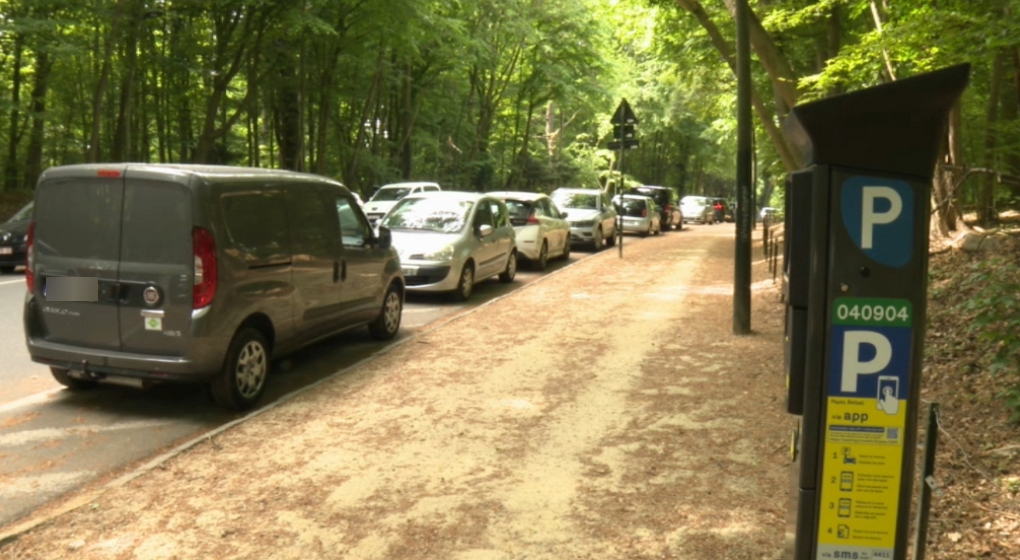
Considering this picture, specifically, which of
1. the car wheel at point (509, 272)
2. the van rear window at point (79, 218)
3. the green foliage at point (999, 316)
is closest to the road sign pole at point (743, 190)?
the green foliage at point (999, 316)

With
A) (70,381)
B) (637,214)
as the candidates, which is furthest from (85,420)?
(637,214)

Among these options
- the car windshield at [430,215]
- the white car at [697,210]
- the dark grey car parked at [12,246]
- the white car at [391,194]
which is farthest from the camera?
the white car at [697,210]

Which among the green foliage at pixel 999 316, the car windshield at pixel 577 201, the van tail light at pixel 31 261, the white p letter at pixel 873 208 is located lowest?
the green foliage at pixel 999 316

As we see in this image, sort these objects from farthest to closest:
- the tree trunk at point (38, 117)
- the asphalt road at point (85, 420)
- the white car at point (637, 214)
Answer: the white car at point (637, 214), the tree trunk at point (38, 117), the asphalt road at point (85, 420)

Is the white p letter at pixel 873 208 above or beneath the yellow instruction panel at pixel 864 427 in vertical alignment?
above

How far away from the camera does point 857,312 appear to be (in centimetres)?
314

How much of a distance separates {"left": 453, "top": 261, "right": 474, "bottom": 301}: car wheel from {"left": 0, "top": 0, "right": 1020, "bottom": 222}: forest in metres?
5.07

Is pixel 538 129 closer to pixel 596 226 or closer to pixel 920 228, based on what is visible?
pixel 596 226

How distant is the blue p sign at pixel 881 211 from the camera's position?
3.11 metres

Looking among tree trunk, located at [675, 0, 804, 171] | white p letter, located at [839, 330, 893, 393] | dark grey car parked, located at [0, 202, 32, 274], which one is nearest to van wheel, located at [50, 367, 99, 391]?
white p letter, located at [839, 330, 893, 393]

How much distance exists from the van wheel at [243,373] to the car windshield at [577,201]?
18384mm

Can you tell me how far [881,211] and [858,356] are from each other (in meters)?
0.49

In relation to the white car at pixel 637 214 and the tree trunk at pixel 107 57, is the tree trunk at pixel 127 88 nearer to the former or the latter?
the tree trunk at pixel 107 57

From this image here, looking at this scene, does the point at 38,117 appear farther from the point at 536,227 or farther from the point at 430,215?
the point at 430,215
